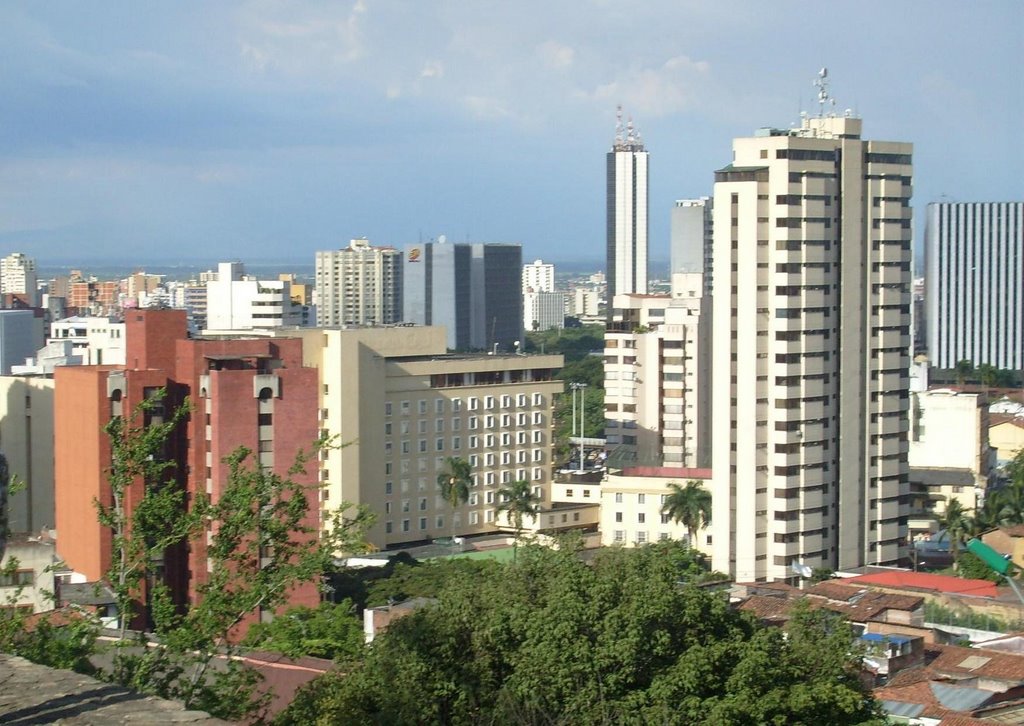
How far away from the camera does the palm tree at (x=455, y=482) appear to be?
2355 centimetres

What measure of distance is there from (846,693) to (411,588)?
388 inches

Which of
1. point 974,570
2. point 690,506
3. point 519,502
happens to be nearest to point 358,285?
point 519,502

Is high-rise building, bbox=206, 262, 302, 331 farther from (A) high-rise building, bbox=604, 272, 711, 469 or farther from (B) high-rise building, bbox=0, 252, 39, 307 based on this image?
(B) high-rise building, bbox=0, 252, 39, 307

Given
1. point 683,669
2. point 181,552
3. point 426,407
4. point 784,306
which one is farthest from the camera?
point 426,407

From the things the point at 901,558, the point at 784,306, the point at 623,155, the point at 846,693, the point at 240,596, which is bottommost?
the point at 901,558

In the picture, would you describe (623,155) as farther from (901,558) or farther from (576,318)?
(901,558)

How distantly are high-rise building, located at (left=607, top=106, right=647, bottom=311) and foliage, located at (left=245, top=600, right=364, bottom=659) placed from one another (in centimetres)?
7585

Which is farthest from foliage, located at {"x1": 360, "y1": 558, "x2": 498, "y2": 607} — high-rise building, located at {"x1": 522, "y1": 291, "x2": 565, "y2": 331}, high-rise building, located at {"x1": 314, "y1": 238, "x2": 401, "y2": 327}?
high-rise building, located at {"x1": 522, "y1": 291, "x2": 565, "y2": 331}

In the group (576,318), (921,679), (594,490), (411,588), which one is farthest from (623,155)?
(921,679)

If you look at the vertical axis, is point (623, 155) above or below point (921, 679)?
above

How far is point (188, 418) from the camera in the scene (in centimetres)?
1653

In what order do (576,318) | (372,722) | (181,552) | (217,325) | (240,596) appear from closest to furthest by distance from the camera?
(240,596)
(372,722)
(181,552)
(217,325)
(576,318)

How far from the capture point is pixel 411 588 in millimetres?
16375

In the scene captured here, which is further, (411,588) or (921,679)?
(411,588)
